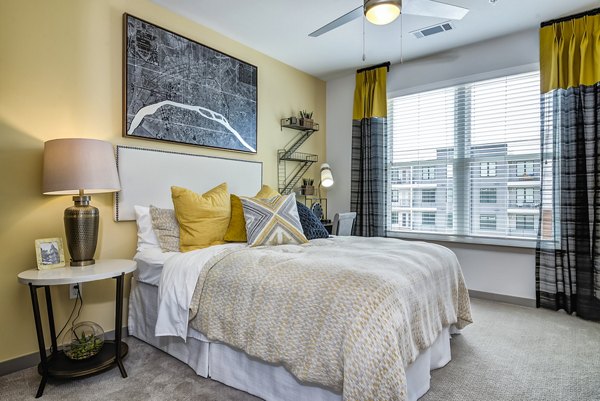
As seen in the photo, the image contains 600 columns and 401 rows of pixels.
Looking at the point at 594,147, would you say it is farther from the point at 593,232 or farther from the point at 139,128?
the point at 139,128

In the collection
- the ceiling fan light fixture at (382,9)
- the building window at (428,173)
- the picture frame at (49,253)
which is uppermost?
the ceiling fan light fixture at (382,9)

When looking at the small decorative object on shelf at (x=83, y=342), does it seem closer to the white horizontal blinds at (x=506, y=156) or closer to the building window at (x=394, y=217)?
the building window at (x=394, y=217)

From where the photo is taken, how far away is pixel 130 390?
1.93 m

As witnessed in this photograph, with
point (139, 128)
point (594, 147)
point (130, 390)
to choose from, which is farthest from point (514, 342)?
point (139, 128)

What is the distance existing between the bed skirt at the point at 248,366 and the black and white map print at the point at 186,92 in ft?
4.47

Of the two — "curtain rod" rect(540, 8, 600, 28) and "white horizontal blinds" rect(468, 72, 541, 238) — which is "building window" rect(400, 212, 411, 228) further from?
"curtain rod" rect(540, 8, 600, 28)

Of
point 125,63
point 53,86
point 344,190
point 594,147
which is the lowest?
point 344,190

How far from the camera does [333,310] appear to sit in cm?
151

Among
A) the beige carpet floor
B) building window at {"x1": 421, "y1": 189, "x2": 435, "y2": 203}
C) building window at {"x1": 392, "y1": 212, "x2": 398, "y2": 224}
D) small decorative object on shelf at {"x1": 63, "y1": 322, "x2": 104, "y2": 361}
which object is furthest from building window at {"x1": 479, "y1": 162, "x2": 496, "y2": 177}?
small decorative object on shelf at {"x1": 63, "y1": 322, "x2": 104, "y2": 361}

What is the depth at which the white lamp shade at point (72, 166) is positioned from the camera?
2.09 metres

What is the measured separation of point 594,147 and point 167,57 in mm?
3778

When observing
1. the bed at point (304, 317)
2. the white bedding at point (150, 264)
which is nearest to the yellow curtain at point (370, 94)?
the bed at point (304, 317)

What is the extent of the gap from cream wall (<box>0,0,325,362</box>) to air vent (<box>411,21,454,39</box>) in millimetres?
2389

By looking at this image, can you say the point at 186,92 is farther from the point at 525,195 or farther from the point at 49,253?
the point at 525,195
